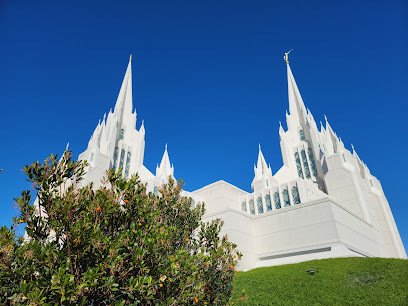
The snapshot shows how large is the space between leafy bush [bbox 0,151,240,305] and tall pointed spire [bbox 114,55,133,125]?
40.8 meters

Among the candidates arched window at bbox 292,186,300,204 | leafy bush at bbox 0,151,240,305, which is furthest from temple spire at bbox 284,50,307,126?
leafy bush at bbox 0,151,240,305

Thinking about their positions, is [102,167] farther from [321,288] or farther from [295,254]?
[321,288]

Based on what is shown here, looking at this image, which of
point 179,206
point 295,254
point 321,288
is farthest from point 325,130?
point 179,206

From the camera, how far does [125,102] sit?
48062mm

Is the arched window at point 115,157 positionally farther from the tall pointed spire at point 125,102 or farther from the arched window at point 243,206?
the arched window at point 243,206

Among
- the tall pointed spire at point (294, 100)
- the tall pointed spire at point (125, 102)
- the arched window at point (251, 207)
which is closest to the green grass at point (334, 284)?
the arched window at point (251, 207)

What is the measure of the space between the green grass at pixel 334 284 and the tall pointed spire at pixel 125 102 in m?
35.4

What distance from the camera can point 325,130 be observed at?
3819 centimetres

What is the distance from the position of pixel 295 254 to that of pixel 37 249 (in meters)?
22.1

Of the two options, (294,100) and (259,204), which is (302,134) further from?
(259,204)

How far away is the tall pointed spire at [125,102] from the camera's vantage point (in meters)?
45.8

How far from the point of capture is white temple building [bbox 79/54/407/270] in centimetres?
2256

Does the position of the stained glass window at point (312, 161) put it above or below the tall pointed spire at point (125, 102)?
below

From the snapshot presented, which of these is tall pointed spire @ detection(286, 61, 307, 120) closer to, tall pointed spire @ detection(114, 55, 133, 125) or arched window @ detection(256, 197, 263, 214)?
arched window @ detection(256, 197, 263, 214)
